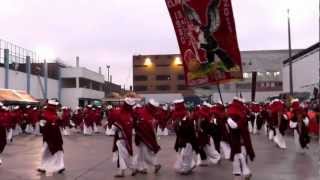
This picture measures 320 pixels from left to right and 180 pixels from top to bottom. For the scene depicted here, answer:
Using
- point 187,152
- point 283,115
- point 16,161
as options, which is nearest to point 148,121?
point 187,152

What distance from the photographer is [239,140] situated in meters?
12.8

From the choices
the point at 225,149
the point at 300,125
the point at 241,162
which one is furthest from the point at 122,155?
the point at 300,125

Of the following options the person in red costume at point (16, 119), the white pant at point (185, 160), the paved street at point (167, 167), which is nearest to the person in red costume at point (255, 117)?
the paved street at point (167, 167)

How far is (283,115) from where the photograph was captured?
71.8 ft

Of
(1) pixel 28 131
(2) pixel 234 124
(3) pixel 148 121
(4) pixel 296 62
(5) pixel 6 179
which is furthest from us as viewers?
(4) pixel 296 62

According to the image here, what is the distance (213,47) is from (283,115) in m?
5.62

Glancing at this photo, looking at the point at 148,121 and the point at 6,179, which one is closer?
the point at 6,179

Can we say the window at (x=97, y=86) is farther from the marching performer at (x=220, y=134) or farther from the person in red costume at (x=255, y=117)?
the marching performer at (x=220, y=134)

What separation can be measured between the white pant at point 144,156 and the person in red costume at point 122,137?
52 cm

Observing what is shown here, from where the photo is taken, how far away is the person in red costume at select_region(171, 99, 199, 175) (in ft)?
48.6

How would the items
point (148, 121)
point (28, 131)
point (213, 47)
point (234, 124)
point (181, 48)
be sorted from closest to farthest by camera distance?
point (234, 124) → point (148, 121) → point (213, 47) → point (181, 48) → point (28, 131)

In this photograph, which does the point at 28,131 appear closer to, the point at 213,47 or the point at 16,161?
the point at 16,161

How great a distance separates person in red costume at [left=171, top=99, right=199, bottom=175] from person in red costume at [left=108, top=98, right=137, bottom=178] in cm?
118

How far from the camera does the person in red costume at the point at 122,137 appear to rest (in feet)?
47.4
